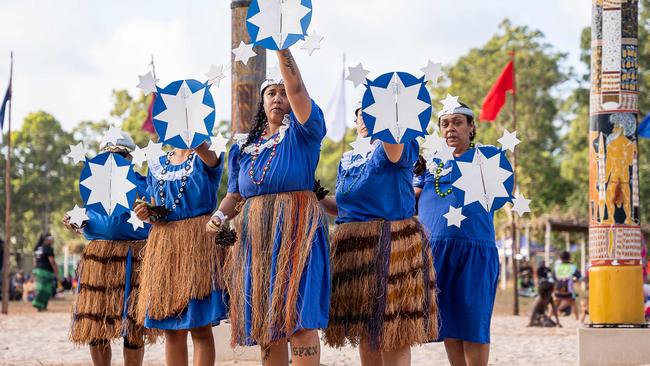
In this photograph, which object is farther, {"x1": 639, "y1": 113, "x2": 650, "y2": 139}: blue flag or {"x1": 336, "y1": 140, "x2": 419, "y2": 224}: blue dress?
{"x1": 639, "y1": 113, "x2": 650, "y2": 139}: blue flag

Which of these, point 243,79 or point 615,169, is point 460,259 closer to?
point 243,79

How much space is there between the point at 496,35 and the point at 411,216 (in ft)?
125

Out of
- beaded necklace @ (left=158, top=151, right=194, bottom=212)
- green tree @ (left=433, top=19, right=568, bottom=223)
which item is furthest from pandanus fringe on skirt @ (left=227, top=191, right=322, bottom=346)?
green tree @ (left=433, top=19, right=568, bottom=223)

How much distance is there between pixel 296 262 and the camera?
4.75 metres

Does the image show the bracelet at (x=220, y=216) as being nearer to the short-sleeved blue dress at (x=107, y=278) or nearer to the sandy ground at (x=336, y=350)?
the short-sleeved blue dress at (x=107, y=278)

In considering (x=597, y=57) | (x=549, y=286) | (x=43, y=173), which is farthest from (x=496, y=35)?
(x=597, y=57)

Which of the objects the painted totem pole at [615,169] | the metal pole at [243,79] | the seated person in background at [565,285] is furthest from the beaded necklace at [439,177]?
the seated person in background at [565,285]

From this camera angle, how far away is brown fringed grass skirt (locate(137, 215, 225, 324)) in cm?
539

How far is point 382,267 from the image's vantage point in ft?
16.5

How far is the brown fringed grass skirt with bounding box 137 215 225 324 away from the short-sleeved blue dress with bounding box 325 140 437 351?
694 millimetres

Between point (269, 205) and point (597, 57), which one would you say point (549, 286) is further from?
point (269, 205)

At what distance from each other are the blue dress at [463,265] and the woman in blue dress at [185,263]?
1.19 meters

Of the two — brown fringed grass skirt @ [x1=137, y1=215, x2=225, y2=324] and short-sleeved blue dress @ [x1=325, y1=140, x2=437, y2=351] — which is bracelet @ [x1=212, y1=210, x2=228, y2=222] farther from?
short-sleeved blue dress @ [x1=325, y1=140, x2=437, y2=351]

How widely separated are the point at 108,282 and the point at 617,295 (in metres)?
4.14
